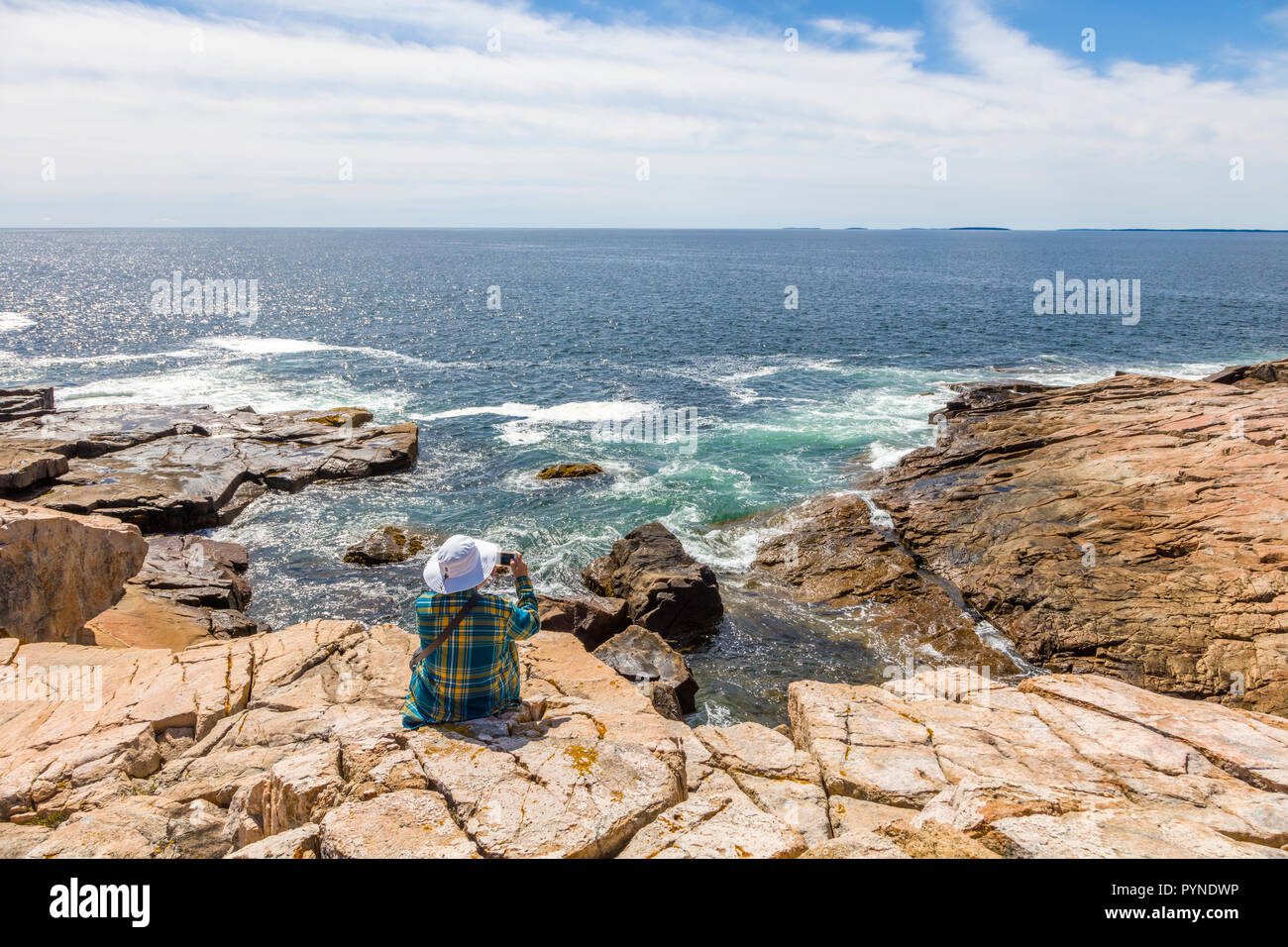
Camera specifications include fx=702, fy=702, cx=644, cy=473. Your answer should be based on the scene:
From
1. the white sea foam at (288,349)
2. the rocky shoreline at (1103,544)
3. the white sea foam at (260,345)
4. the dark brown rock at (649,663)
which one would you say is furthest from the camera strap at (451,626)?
the white sea foam at (260,345)

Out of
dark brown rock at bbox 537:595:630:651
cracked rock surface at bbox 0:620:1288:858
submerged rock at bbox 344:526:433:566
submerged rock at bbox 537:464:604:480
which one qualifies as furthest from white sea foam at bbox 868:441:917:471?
cracked rock surface at bbox 0:620:1288:858

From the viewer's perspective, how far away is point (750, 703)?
17172mm

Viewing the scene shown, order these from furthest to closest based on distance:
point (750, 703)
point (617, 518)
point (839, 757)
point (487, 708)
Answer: point (617, 518)
point (750, 703)
point (839, 757)
point (487, 708)

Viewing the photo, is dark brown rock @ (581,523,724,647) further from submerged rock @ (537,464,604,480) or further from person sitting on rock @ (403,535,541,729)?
person sitting on rock @ (403,535,541,729)

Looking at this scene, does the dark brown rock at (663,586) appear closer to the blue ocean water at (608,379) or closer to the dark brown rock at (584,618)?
the dark brown rock at (584,618)

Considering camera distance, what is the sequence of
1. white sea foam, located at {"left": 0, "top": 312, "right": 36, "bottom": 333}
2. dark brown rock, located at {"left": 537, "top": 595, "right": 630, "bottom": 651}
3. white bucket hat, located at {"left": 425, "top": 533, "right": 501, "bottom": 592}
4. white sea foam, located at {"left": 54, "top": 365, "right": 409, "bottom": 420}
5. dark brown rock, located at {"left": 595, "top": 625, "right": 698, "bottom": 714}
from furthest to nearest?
white sea foam, located at {"left": 0, "top": 312, "right": 36, "bottom": 333} < white sea foam, located at {"left": 54, "top": 365, "right": 409, "bottom": 420} < dark brown rock, located at {"left": 537, "top": 595, "right": 630, "bottom": 651} < dark brown rock, located at {"left": 595, "top": 625, "right": 698, "bottom": 714} < white bucket hat, located at {"left": 425, "top": 533, "right": 501, "bottom": 592}

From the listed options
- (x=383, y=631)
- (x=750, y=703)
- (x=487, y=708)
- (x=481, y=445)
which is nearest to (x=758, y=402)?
(x=481, y=445)

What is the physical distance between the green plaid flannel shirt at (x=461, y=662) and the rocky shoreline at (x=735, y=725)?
0.31m

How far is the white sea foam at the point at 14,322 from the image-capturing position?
216 ft

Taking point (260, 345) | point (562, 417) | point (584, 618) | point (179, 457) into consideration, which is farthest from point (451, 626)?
point (260, 345)

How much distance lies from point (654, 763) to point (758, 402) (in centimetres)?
3772

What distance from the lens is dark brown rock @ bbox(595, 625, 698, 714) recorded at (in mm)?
16406

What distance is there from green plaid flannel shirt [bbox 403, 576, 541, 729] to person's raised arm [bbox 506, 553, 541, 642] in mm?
16
